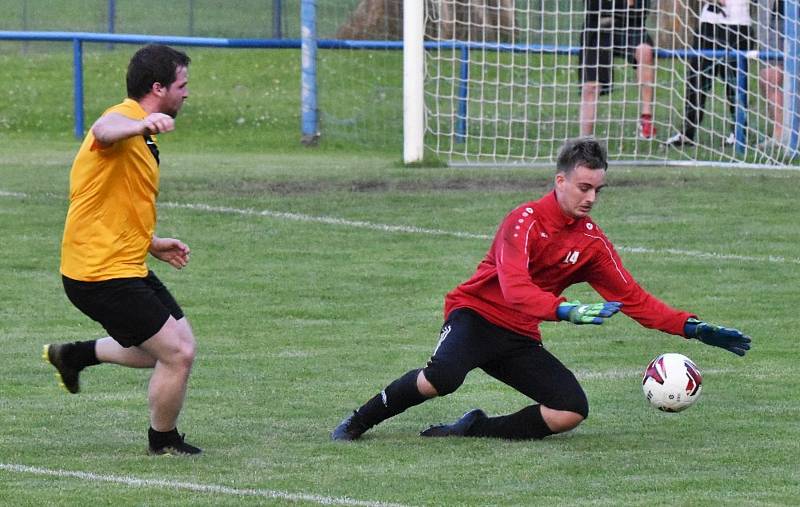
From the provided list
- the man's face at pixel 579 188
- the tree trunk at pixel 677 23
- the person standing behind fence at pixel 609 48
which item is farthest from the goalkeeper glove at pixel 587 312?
the tree trunk at pixel 677 23

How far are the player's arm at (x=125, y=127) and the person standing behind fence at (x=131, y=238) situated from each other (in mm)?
92

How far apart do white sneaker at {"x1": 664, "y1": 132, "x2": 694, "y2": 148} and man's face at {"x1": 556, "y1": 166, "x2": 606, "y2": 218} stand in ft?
33.7

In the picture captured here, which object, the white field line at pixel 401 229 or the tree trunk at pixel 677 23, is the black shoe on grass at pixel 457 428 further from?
the tree trunk at pixel 677 23

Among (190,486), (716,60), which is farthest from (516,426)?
(716,60)

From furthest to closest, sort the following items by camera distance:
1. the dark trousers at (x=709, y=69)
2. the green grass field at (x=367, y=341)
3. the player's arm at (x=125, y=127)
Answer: the dark trousers at (x=709, y=69)
the green grass field at (x=367, y=341)
the player's arm at (x=125, y=127)

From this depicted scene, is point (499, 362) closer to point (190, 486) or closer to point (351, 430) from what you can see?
point (351, 430)

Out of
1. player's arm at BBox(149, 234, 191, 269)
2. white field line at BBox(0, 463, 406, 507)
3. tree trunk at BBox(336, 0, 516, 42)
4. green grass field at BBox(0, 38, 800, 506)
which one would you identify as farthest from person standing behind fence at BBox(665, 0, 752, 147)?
white field line at BBox(0, 463, 406, 507)

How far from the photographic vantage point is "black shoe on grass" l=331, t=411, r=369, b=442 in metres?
7.03

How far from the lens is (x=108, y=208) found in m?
6.46

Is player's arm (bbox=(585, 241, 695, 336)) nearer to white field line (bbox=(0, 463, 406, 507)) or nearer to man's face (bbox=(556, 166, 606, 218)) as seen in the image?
man's face (bbox=(556, 166, 606, 218))

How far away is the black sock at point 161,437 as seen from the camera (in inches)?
260

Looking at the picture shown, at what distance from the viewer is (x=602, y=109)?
1828cm

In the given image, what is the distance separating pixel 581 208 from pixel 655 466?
3.63 ft

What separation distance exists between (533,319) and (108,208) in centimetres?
185
